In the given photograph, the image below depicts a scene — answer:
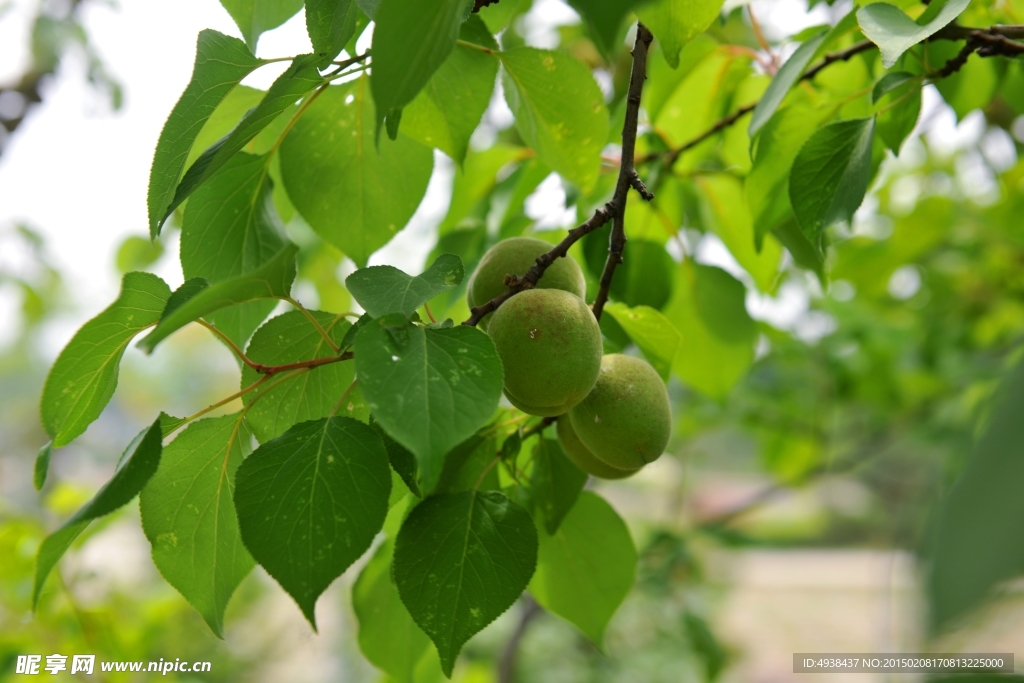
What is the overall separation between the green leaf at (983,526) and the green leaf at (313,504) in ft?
0.97

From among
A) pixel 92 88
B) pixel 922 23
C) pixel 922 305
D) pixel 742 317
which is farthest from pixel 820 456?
pixel 92 88

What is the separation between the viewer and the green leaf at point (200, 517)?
0.49m

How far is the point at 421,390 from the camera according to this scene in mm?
361

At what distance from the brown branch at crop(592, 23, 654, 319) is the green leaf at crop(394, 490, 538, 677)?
186mm

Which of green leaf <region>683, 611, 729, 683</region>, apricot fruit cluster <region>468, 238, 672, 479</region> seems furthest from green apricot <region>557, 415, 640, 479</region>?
green leaf <region>683, 611, 729, 683</region>

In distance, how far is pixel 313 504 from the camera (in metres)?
0.40

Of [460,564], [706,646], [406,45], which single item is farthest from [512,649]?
[406,45]

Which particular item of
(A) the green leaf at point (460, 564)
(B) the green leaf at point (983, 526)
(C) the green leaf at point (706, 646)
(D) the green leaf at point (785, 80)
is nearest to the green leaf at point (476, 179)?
(D) the green leaf at point (785, 80)

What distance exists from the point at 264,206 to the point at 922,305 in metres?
1.68

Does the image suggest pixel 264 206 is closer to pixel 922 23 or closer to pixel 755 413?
pixel 922 23

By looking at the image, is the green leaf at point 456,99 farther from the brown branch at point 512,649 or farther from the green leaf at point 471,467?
the brown branch at point 512,649

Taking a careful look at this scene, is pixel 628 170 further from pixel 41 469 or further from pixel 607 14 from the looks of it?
pixel 41 469

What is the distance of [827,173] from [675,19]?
17 cm

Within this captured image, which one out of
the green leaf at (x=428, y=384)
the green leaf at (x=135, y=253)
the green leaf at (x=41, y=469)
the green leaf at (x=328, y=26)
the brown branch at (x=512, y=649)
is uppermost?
the green leaf at (x=328, y=26)
